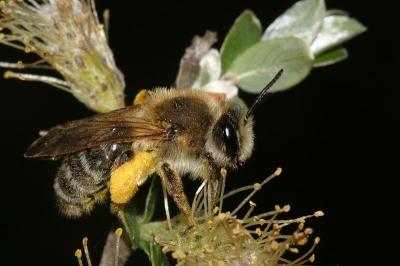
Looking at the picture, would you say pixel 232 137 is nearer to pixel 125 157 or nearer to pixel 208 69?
pixel 125 157

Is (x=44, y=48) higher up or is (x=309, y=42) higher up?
(x=44, y=48)

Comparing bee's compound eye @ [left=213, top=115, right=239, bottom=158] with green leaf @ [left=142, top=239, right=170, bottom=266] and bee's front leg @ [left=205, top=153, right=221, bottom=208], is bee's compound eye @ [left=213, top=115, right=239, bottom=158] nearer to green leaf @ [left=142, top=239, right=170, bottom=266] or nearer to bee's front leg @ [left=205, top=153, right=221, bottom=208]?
bee's front leg @ [left=205, top=153, right=221, bottom=208]

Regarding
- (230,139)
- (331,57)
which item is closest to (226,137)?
(230,139)

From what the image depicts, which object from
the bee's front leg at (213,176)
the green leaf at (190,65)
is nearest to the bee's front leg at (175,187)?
the bee's front leg at (213,176)

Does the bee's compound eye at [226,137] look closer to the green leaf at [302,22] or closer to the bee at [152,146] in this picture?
the bee at [152,146]

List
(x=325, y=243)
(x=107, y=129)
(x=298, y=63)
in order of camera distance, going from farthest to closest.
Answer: (x=325, y=243)
(x=298, y=63)
(x=107, y=129)

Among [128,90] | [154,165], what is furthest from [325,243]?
[154,165]

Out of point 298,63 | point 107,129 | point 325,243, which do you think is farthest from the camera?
point 325,243

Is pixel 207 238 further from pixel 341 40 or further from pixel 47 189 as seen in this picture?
pixel 47 189

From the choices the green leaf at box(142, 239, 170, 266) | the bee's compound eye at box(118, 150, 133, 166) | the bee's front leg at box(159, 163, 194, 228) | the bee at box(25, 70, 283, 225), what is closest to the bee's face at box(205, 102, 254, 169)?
the bee at box(25, 70, 283, 225)
